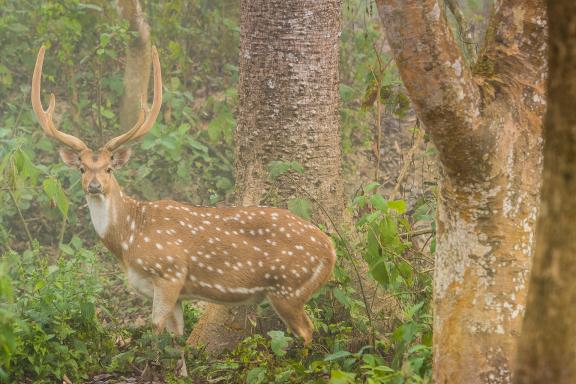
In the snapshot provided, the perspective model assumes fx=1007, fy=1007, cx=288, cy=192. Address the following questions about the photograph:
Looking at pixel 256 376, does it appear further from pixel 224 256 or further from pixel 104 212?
pixel 104 212

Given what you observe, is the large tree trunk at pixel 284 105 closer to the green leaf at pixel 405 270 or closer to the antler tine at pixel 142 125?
the antler tine at pixel 142 125

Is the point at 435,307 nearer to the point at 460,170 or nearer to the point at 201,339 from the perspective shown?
the point at 460,170

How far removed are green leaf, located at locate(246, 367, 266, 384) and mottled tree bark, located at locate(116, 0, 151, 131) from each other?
5847 millimetres

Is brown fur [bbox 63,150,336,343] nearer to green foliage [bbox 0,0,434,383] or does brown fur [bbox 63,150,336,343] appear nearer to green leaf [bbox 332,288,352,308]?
green leaf [bbox 332,288,352,308]

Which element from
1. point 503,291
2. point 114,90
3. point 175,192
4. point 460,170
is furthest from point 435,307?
point 114,90

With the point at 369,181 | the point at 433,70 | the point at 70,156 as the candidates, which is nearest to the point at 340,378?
the point at 433,70

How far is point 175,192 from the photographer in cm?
1091

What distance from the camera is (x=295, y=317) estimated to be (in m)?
7.05

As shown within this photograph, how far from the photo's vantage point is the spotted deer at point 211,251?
7.06 meters

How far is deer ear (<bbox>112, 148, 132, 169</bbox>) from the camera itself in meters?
7.50

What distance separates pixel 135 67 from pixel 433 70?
280 inches

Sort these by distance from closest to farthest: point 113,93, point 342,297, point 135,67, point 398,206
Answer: point 398,206 → point 342,297 → point 135,67 → point 113,93

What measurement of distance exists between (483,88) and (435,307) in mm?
1211

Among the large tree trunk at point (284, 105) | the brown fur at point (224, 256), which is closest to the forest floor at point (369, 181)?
the brown fur at point (224, 256)
